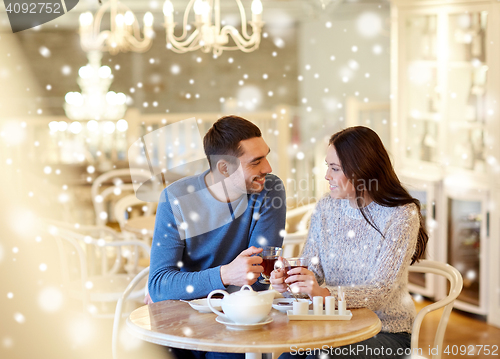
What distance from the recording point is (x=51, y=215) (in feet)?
13.6

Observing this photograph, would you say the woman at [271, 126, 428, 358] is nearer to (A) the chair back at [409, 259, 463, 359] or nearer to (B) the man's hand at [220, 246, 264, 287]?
(A) the chair back at [409, 259, 463, 359]

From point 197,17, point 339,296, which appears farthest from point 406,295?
point 197,17

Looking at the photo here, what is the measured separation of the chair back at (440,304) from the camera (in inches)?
53.2

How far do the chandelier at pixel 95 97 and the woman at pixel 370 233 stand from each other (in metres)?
4.57

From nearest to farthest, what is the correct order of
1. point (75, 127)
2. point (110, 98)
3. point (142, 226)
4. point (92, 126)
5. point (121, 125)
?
point (142, 226) → point (75, 127) → point (92, 126) → point (121, 125) → point (110, 98)

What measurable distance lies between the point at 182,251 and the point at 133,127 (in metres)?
3.03

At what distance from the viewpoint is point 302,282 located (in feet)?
4.04

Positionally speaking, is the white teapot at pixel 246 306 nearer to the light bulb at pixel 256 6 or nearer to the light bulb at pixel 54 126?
the light bulb at pixel 256 6

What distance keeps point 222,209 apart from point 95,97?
202 inches

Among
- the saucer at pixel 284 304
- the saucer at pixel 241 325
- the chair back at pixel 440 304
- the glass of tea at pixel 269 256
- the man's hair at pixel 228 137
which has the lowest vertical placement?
the chair back at pixel 440 304

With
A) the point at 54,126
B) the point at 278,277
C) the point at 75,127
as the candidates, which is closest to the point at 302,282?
the point at 278,277

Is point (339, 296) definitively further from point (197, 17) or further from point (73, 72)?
point (73, 72)

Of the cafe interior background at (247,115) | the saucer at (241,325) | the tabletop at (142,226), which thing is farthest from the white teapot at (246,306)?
the tabletop at (142,226)

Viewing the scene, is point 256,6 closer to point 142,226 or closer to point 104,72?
point 142,226
